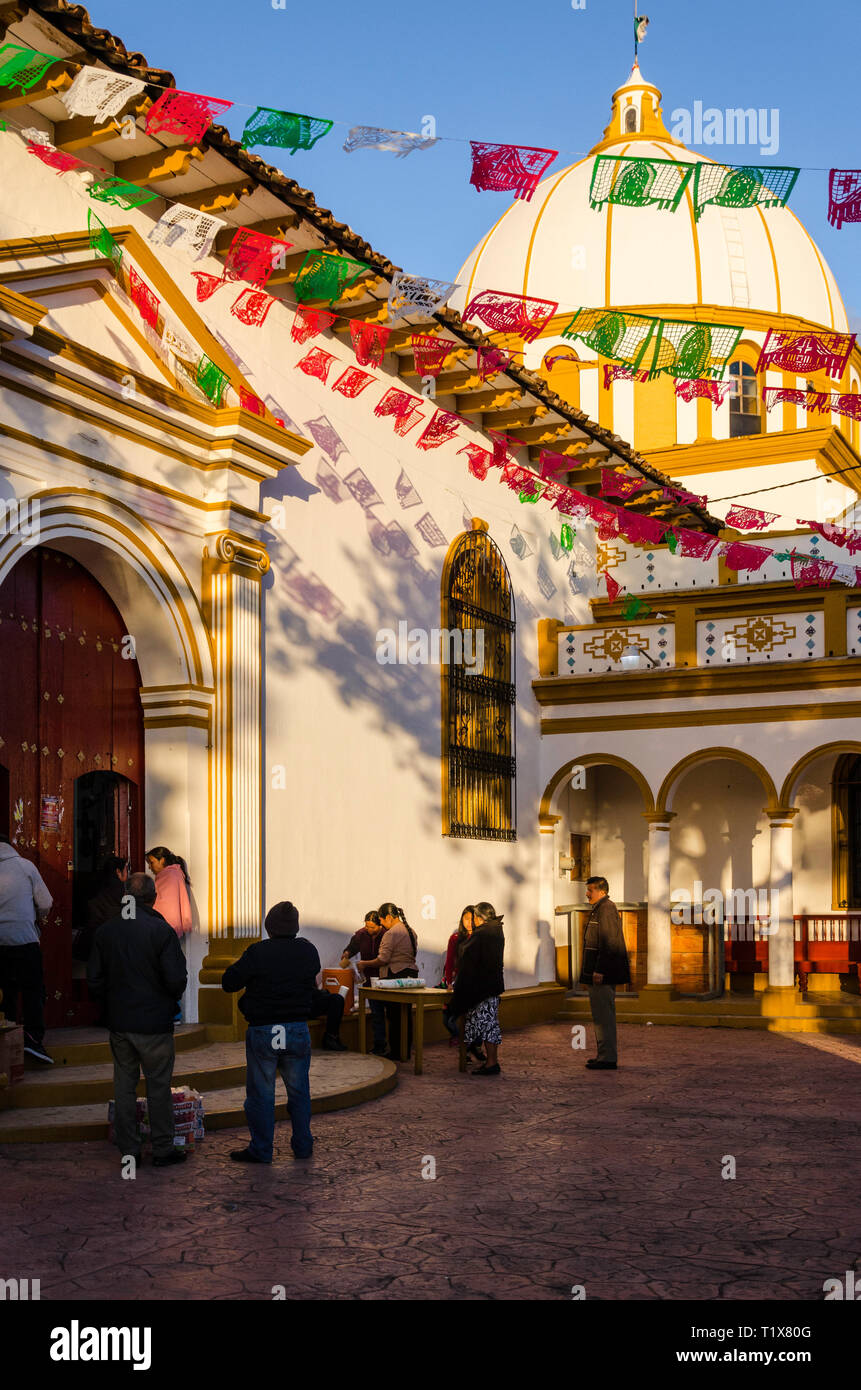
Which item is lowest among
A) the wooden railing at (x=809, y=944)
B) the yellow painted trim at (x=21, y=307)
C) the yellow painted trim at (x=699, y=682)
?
the wooden railing at (x=809, y=944)

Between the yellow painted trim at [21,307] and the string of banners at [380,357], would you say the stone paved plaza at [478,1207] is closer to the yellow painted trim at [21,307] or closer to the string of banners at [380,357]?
the yellow painted trim at [21,307]

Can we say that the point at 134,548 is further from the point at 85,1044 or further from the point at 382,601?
the point at 382,601

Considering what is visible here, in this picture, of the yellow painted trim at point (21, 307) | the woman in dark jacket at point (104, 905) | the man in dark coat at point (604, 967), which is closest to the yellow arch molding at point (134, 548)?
the yellow painted trim at point (21, 307)

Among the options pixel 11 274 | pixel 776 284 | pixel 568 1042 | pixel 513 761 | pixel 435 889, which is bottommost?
pixel 568 1042

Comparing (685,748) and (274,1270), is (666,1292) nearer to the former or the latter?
(274,1270)

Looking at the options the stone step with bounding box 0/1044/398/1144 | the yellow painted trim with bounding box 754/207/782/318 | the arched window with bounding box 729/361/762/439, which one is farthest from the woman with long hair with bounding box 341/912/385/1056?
the yellow painted trim with bounding box 754/207/782/318

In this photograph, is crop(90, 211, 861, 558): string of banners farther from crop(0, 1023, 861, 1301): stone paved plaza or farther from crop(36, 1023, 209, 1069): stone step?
crop(0, 1023, 861, 1301): stone paved plaza

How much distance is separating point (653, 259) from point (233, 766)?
586 inches

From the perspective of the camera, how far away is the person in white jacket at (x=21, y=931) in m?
8.91

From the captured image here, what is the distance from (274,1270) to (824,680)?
512 inches

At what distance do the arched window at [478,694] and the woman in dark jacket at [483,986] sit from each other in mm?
3907

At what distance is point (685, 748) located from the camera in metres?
18.1

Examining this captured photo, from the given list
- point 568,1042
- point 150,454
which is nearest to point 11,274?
point 150,454

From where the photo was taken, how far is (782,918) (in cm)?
1725
